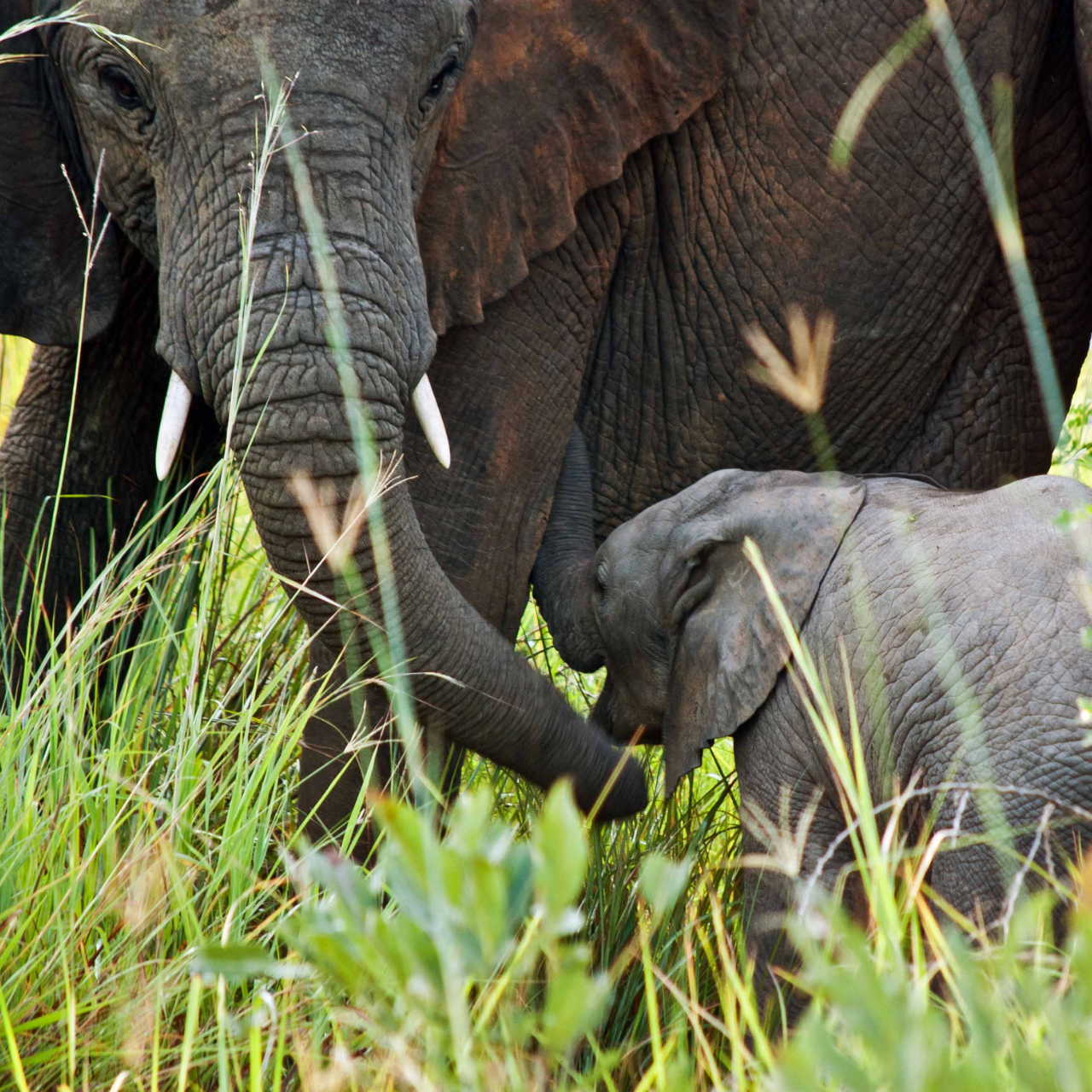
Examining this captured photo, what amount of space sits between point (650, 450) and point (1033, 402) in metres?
0.94

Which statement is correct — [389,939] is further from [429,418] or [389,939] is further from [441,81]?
[441,81]

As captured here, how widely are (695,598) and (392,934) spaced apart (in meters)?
1.88

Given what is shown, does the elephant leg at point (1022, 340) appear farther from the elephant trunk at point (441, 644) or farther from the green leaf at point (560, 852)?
the green leaf at point (560, 852)

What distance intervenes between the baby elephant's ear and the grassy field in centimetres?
30

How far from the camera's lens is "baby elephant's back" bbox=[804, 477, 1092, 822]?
7.18 feet

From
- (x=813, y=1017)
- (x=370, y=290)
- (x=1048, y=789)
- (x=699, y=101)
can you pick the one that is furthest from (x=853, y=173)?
(x=813, y=1017)

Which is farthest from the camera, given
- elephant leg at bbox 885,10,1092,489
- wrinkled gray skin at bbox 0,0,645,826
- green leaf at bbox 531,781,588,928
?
elephant leg at bbox 885,10,1092,489

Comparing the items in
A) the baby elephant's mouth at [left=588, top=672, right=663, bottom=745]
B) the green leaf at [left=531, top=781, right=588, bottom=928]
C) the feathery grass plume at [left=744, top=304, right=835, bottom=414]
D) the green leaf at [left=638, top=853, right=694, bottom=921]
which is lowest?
the baby elephant's mouth at [left=588, top=672, right=663, bottom=745]

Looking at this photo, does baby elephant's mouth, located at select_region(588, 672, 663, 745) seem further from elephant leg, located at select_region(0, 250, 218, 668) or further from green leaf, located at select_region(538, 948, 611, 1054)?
green leaf, located at select_region(538, 948, 611, 1054)

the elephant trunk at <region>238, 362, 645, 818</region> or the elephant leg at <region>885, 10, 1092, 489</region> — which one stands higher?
the elephant leg at <region>885, 10, 1092, 489</region>

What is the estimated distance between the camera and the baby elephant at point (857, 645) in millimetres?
2205

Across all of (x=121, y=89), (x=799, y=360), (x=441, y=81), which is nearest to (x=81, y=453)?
(x=121, y=89)

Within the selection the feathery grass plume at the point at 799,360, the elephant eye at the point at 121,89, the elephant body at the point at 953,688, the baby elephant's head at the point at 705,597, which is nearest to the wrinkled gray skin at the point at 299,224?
the elephant eye at the point at 121,89

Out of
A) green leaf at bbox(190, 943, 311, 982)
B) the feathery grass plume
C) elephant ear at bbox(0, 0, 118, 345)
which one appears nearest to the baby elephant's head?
the feathery grass plume
